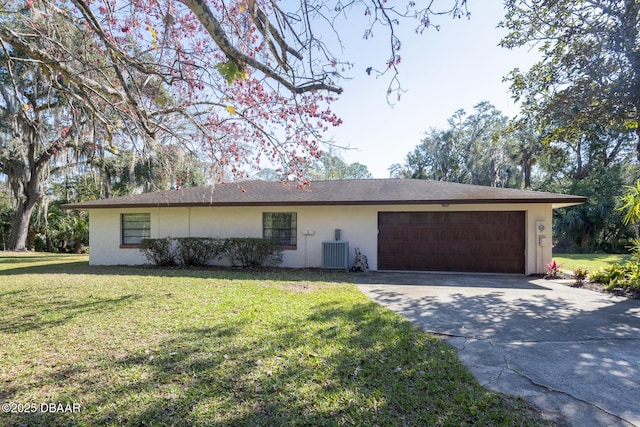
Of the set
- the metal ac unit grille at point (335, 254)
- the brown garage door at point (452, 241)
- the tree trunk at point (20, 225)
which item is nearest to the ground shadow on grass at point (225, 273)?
the metal ac unit grille at point (335, 254)

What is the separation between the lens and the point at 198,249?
34.2 ft

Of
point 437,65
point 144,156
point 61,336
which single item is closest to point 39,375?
point 61,336

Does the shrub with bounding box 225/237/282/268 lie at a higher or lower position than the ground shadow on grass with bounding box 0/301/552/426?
higher

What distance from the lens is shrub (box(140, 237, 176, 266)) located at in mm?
10555

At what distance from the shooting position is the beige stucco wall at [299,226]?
31.2 feet

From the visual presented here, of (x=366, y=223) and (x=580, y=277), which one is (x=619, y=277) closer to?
(x=580, y=277)

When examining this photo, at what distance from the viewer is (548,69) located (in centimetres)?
820

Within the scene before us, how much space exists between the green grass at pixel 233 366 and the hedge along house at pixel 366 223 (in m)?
4.52

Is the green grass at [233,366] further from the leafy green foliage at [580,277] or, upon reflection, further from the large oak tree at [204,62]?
the leafy green foliage at [580,277]

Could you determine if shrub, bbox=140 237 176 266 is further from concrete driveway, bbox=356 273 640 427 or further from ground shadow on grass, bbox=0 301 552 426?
ground shadow on grass, bbox=0 301 552 426

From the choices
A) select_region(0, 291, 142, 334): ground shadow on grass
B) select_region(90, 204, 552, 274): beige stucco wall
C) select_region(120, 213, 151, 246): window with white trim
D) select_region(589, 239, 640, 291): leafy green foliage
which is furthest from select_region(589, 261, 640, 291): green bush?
select_region(120, 213, 151, 246): window with white trim

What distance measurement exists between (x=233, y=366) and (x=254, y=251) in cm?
686

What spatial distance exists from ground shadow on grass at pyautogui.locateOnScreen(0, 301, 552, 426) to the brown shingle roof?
5.83 metres

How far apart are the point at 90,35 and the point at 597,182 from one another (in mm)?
26279
